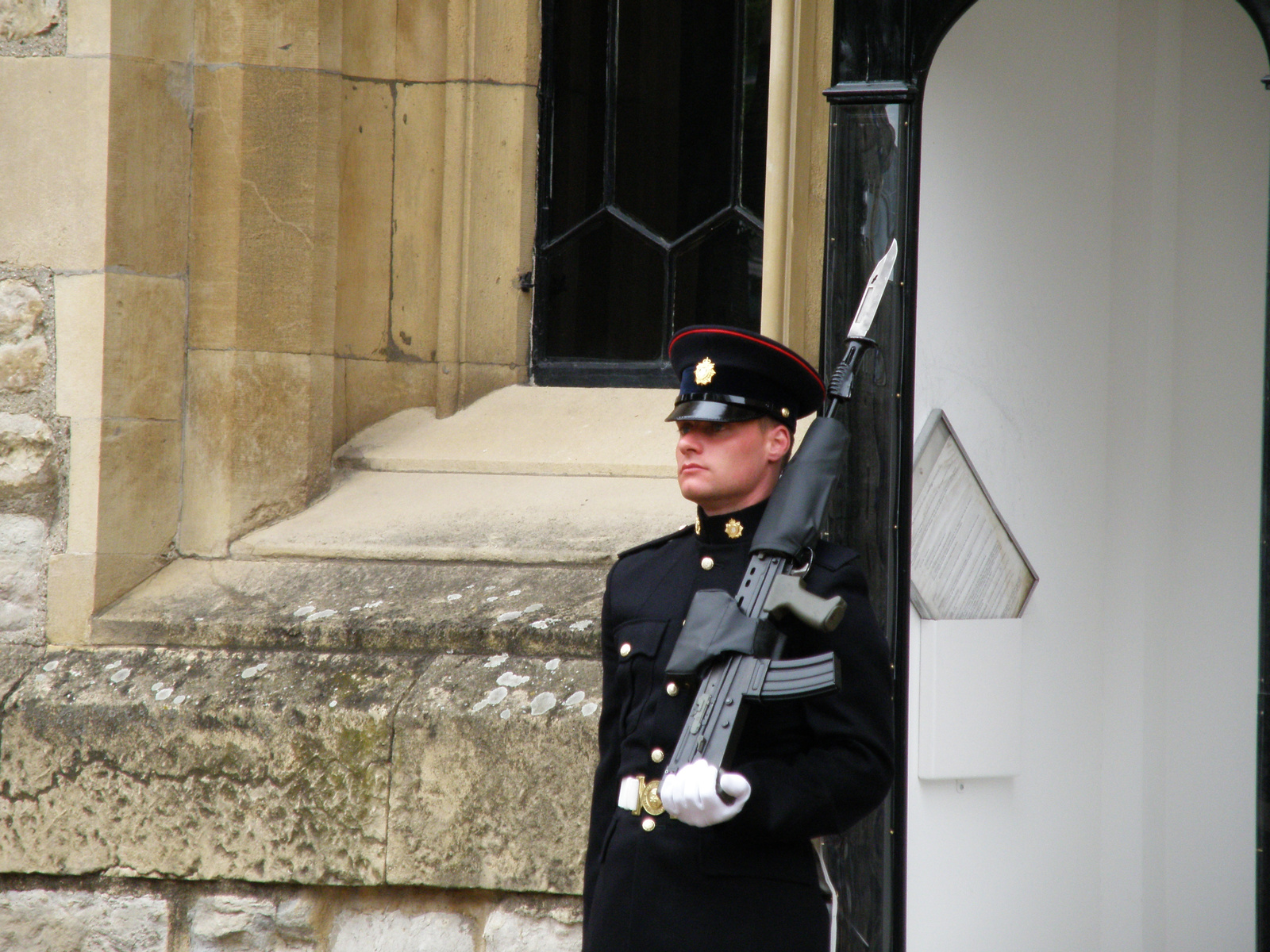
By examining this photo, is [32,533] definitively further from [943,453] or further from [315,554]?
[943,453]

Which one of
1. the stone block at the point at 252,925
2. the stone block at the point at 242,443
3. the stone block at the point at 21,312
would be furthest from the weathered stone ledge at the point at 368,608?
the stone block at the point at 21,312

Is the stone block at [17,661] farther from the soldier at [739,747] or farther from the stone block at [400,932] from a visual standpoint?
the soldier at [739,747]

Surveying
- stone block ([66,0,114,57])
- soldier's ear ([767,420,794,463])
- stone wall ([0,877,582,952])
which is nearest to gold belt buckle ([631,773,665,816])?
soldier's ear ([767,420,794,463])

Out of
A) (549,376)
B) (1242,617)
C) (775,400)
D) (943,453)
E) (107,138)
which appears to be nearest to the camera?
(775,400)

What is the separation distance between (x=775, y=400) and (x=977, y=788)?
3.80 feet

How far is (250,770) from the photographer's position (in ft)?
10.1

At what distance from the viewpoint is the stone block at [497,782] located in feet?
9.72

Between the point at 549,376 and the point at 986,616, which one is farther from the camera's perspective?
the point at 549,376

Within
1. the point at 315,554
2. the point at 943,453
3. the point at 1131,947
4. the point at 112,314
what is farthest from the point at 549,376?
the point at 1131,947

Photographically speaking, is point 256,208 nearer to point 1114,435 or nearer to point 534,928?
point 534,928

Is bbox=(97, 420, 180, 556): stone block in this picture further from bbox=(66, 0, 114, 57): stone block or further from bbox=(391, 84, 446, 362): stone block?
bbox=(66, 0, 114, 57): stone block

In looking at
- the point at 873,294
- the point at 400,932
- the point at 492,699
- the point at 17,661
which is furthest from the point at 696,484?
the point at 17,661

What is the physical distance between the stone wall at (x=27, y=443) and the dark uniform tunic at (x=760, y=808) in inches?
73.7

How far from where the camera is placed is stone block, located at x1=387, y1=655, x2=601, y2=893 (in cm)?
296
